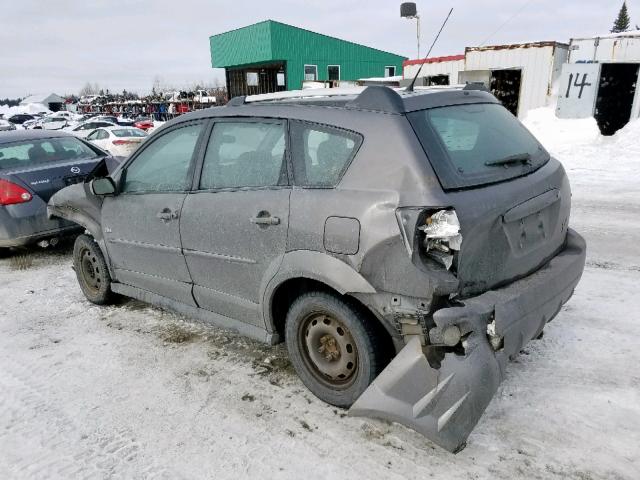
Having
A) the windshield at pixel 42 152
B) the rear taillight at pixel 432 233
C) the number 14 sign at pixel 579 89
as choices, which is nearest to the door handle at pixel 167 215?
the rear taillight at pixel 432 233

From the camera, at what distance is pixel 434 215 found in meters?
2.22

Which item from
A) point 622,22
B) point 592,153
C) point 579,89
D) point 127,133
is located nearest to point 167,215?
point 592,153

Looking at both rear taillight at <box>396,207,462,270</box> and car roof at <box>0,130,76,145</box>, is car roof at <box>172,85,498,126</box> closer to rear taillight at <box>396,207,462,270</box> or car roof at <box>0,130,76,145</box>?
rear taillight at <box>396,207,462,270</box>

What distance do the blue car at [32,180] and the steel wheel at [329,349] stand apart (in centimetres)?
320

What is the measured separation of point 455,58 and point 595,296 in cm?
1594

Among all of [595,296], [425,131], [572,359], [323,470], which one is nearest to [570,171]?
[595,296]

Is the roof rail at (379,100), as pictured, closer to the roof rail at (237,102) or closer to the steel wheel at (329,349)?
the roof rail at (237,102)

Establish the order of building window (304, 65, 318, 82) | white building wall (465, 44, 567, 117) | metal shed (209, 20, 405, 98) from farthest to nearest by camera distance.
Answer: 1. building window (304, 65, 318, 82)
2. metal shed (209, 20, 405, 98)
3. white building wall (465, 44, 567, 117)

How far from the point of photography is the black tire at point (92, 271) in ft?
14.3

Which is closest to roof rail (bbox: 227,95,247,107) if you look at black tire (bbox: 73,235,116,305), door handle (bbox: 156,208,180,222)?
door handle (bbox: 156,208,180,222)

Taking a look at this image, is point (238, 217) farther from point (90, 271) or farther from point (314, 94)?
point (90, 271)

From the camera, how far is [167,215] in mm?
3463

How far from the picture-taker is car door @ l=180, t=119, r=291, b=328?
2.85 m

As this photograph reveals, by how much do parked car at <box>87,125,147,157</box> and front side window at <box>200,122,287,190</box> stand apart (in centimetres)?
1214
